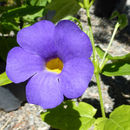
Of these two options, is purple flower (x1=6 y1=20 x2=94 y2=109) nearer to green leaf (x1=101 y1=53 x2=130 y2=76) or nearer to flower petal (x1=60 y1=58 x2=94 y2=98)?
flower petal (x1=60 y1=58 x2=94 y2=98)

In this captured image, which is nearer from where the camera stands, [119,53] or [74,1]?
[74,1]

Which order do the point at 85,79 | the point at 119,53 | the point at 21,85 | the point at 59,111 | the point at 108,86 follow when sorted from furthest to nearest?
the point at 119,53, the point at 108,86, the point at 21,85, the point at 59,111, the point at 85,79

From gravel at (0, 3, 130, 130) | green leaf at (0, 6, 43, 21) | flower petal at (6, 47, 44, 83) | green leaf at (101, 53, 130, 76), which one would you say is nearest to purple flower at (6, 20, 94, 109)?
flower petal at (6, 47, 44, 83)

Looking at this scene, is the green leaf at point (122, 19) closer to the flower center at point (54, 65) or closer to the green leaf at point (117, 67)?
the green leaf at point (117, 67)

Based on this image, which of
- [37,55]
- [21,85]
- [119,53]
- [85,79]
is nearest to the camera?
[85,79]

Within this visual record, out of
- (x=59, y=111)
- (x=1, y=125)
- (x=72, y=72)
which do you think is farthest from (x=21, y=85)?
(x=72, y=72)

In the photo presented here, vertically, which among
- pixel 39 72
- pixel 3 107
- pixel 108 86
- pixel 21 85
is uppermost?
pixel 39 72

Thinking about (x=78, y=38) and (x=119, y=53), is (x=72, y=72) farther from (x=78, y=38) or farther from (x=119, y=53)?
(x=119, y=53)

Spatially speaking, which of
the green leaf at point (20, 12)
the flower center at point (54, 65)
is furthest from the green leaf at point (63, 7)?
the flower center at point (54, 65)
